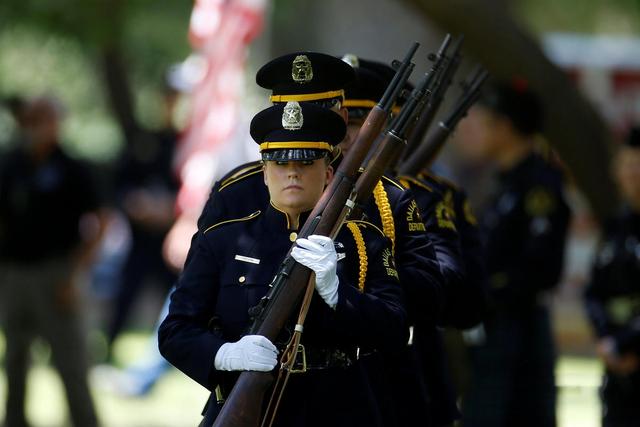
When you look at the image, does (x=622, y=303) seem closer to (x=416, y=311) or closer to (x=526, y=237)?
(x=526, y=237)

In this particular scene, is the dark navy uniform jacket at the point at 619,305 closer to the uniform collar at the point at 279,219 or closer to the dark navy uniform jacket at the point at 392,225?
the dark navy uniform jacket at the point at 392,225

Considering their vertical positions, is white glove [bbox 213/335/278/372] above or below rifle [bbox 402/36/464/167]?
below

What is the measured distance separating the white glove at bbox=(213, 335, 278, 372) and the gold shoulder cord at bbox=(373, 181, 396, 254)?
0.67 meters

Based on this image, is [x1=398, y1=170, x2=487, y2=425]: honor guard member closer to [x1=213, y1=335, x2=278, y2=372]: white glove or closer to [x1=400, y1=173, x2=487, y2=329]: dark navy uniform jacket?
[x1=400, y1=173, x2=487, y2=329]: dark navy uniform jacket

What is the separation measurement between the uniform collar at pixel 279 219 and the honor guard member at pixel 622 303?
286cm

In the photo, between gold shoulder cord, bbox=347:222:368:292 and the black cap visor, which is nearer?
the black cap visor

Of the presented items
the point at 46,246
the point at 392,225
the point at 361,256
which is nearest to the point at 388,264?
the point at 361,256

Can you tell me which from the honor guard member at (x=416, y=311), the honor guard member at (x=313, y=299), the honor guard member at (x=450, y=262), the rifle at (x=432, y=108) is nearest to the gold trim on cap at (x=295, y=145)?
the honor guard member at (x=313, y=299)

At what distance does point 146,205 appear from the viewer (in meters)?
12.0

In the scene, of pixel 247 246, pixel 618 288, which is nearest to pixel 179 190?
pixel 618 288

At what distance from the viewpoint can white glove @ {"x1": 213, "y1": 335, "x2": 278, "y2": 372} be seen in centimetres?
427

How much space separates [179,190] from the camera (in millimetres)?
11945

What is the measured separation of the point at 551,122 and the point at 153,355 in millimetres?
3539

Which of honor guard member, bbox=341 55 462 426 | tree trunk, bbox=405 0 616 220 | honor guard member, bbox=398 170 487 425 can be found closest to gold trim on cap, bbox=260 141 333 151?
honor guard member, bbox=341 55 462 426
